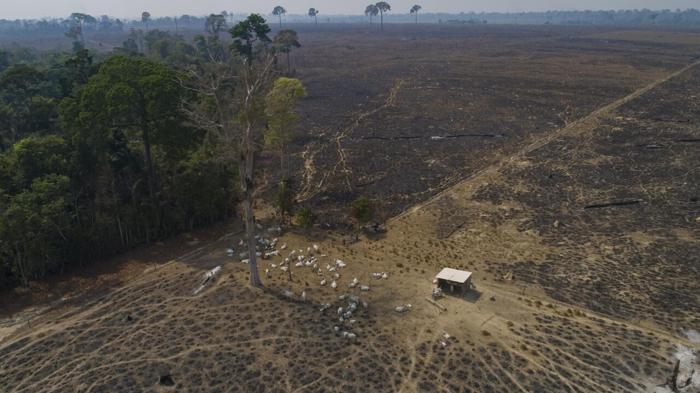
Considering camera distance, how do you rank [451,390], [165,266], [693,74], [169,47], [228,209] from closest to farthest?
1. [451,390]
2. [165,266]
3. [228,209]
4. [693,74]
5. [169,47]

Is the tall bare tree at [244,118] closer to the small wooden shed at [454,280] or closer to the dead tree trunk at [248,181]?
the dead tree trunk at [248,181]

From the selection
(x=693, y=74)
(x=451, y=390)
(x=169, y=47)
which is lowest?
(x=451, y=390)

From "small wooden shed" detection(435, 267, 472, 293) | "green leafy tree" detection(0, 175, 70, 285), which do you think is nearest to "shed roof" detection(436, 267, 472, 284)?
"small wooden shed" detection(435, 267, 472, 293)

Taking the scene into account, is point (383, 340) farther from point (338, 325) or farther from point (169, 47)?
point (169, 47)

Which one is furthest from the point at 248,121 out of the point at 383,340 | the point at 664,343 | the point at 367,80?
the point at 367,80

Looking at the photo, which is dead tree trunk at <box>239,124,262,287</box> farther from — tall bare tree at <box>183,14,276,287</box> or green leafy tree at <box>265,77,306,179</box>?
green leafy tree at <box>265,77,306,179</box>

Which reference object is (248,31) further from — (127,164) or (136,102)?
(136,102)

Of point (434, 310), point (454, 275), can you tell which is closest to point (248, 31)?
point (454, 275)

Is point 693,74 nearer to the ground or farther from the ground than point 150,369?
farther from the ground
